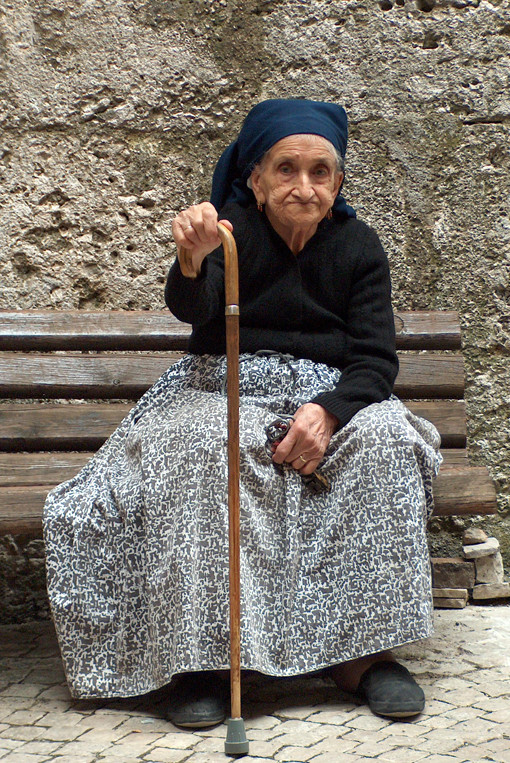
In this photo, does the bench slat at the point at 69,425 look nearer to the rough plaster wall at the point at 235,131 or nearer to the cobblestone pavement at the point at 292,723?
the rough plaster wall at the point at 235,131

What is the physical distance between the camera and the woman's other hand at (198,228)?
7.07 feet

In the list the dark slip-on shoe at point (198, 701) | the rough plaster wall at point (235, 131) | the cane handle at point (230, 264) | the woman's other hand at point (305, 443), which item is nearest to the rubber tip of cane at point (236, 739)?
the dark slip-on shoe at point (198, 701)

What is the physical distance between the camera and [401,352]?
3213 millimetres

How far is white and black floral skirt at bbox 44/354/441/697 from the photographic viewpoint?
2.22 metres

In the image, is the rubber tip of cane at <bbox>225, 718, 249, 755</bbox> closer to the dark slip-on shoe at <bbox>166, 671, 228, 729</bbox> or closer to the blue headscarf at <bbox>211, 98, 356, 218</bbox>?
the dark slip-on shoe at <bbox>166, 671, 228, 729</bbox>

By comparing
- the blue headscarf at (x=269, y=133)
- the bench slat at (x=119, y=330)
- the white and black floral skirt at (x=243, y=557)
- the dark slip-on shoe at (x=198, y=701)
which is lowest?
the dark slip-on shoe at (x=198, y=701)

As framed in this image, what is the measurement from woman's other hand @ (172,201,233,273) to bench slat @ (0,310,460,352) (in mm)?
919

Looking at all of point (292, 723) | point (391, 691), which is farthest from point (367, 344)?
point (292, 723)

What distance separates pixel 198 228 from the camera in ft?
7.09

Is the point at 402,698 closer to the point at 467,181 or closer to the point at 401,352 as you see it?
the point at 401,352

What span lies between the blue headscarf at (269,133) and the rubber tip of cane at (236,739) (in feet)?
4.93

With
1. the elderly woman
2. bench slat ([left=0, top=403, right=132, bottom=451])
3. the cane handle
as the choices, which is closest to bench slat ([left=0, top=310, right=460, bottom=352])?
bench slat ([left=0, top=403, right=132, bottom=451])

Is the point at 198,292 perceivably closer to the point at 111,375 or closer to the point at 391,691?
the point at 111,375

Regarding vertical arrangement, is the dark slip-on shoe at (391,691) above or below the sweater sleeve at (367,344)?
below
